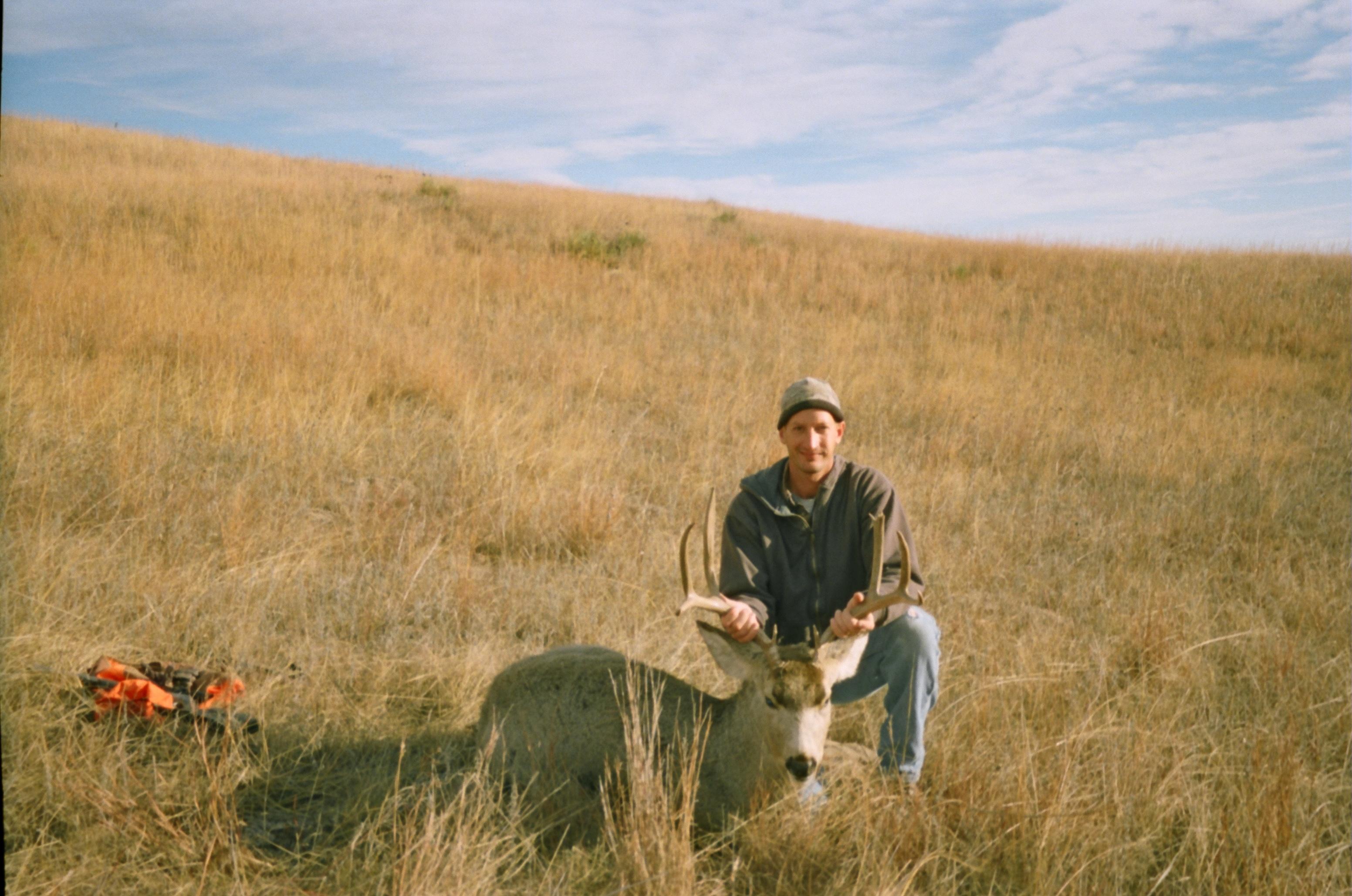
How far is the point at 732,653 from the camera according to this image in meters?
2.96

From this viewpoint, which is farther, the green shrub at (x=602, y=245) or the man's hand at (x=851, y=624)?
the green shrub at (x=602, y=245)

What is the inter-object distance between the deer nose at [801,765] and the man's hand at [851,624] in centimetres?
42

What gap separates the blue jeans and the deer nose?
1.78 feet

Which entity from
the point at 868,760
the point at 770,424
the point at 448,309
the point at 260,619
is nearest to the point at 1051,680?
the point at 868,760

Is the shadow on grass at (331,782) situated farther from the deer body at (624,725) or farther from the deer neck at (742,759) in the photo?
the deer neck at (742,759)

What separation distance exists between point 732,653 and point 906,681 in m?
0.69

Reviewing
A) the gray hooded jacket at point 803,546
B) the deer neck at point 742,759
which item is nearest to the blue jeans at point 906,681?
the gray hooded jacket at point 803,546

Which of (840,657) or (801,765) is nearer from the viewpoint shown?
(801,765)

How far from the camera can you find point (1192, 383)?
10516mm

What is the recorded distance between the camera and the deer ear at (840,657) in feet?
9.35

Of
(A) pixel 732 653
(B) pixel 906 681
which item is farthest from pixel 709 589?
(B) pixel 906 681

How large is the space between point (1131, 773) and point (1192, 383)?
355 inches

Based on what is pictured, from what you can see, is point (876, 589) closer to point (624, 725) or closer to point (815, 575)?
point (815, 575)

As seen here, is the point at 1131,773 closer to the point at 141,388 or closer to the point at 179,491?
the point at 179,491
